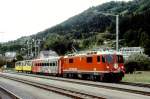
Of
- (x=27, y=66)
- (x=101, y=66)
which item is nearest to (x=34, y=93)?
(x=101, y=66)

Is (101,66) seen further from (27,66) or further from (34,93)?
(27,66)

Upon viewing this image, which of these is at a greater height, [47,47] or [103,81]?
[47,47]

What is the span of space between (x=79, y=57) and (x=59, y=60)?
1143cm

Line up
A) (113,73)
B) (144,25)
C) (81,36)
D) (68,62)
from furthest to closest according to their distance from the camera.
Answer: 1. (81,36)
2. (144,25)
3. (68,62)
4. (113,73)

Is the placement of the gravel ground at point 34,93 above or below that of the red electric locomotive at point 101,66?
below

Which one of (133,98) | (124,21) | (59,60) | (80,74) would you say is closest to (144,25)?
(124,21)

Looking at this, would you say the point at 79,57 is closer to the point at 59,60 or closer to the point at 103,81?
the point at 103,81

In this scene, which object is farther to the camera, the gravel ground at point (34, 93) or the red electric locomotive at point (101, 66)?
the red electric locomotive at point (101, 66)

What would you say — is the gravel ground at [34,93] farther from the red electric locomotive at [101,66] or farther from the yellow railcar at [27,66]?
the yellow railcar at [27,66]

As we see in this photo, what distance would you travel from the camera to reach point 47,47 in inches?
5891

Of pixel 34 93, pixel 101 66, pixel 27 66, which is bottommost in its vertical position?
pixel 34 93

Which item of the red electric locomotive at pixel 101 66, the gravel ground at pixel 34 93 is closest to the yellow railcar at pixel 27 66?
the red electric locomotive at pixel 101 66

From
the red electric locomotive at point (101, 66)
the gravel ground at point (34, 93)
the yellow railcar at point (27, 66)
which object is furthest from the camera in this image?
the yellow railcar at point (27, 66)

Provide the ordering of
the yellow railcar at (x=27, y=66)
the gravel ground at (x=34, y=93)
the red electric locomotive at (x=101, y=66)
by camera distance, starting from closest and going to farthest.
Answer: the gravel ground at (x=34, y=93)
the red electric locomotive at (x=101, y=66)
the yellow railcar at (x=27, y=66)
